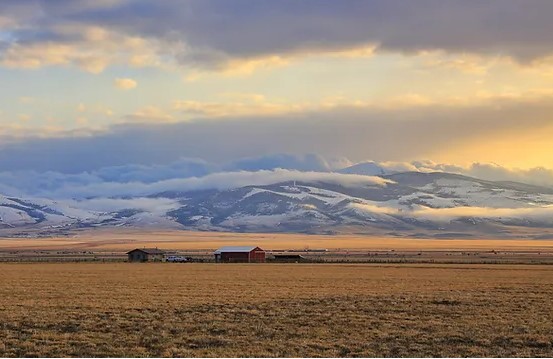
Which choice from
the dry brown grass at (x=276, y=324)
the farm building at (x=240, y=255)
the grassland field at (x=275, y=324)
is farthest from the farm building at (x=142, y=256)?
the grassland field at (x=275, y=324)

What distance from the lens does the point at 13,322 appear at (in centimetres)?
2511

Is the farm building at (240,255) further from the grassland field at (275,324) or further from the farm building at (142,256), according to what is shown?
the grassland field at (275,324)

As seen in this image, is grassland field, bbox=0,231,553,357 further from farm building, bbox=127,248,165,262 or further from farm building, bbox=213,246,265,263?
farm building, bbox=127,248,165,262

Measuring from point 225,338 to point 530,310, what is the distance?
1383cm

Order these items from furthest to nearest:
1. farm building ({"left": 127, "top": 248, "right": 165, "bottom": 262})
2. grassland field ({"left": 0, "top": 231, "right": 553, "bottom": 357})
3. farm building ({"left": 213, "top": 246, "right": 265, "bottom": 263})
A: 1. farm building ({"left": 127, "top": 248, "right": 165, "bottom": 262})
2. farm building ({"left": 213, "top": 246, "right": 265, "bottom": 263})
3. grassland field ({"left": 0, "top": 231, "right": 553, "bottom": 357})

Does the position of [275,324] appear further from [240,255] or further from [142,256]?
[142,256]

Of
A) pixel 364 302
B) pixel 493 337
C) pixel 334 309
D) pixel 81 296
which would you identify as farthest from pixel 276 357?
pixel 81 296

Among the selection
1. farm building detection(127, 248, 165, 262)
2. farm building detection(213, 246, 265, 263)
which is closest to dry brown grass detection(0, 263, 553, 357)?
farm building detection(213, 246, 265, 263)

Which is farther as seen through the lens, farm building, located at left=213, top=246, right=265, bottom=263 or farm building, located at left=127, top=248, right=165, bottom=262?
farm building, located at left=127, top=248, right=165, bottom=262

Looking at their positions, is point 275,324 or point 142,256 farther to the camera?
point 142,256

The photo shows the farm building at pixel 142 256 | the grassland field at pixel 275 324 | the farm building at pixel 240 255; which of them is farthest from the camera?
the farm building at pixel 142 256

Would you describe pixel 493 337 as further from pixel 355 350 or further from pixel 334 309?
pixel 334 309

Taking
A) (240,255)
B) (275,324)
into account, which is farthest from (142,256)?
(275,324)

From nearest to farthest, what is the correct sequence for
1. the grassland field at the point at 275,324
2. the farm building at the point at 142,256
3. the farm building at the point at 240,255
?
the grassland field at the point at 275,324 < the farm building at the point at 240,255 < the farm building at the point at 142,256
